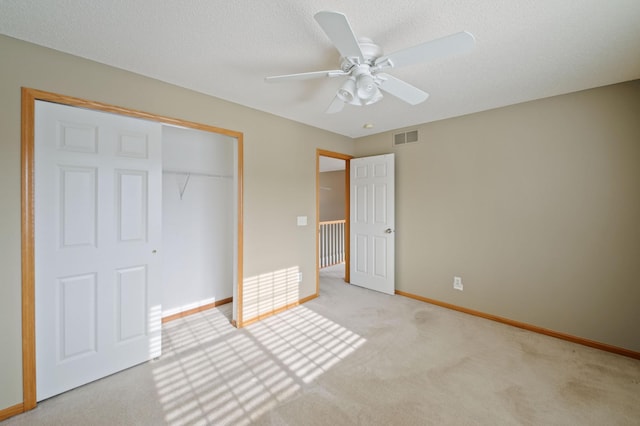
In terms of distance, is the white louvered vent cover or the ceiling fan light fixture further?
the white louvered vent cover

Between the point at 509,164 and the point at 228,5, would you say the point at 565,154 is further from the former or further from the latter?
the point at 228,5

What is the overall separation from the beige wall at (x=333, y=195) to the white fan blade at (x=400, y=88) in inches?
242

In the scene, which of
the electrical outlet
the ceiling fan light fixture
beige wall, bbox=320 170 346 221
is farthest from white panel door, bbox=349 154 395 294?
beige wall, bbox=320 170 346 221

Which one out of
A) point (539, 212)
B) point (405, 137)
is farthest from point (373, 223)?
point (539, 212)

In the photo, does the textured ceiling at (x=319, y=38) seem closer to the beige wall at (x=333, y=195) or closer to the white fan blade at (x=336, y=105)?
the white fan blade at (x=336, y=105)

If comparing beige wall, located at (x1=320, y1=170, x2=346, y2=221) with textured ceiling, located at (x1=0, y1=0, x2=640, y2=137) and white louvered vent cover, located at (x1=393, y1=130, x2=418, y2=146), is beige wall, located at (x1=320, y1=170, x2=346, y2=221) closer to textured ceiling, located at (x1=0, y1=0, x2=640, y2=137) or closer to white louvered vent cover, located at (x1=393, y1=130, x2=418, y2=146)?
white louvered vent cover, located at (x1=393, y1=130, x2=418, y2=146)

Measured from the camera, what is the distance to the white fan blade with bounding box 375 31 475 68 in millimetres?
1297

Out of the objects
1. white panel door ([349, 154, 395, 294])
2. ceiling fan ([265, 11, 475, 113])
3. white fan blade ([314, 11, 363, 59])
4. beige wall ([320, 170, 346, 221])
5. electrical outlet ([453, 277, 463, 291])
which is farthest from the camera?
beige wall ([320, 170, 346, 221])

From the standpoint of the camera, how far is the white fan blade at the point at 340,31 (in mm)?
1180

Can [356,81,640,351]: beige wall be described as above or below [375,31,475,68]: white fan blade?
below

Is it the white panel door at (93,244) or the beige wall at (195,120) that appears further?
the white panel door at (93,244)

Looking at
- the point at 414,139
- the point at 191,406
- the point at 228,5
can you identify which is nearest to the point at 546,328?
the point at 414,139

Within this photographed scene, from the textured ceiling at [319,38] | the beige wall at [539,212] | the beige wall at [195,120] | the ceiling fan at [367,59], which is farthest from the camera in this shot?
the beige wall at [539,212]

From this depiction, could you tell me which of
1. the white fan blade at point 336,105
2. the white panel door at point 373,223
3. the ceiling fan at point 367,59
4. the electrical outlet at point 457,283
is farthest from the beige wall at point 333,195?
the ceiling fan at point 367,59
